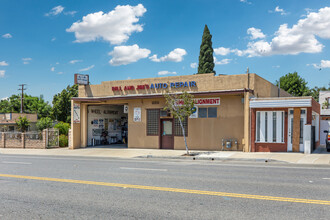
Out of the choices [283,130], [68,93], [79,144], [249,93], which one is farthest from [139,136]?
[68,93]

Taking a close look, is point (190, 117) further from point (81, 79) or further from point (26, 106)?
point (26, 106)

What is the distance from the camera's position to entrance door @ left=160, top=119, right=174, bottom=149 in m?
22.6

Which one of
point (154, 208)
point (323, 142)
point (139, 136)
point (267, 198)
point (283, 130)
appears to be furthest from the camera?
point (323, 142)

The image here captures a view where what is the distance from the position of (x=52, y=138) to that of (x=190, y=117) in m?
13.0

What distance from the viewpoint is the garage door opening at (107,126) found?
27.2 m

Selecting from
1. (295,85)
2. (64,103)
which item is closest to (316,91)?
(295,85)

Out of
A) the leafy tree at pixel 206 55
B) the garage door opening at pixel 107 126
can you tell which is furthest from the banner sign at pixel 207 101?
the leafy tree at pixel 206 55

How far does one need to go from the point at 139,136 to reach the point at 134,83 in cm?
384

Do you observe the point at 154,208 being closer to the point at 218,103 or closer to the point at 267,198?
the point at 267,198

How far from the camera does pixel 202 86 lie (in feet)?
70.0

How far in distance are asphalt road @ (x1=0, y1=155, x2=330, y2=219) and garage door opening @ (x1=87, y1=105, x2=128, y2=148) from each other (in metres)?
15.7

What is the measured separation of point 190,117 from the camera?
21.8m

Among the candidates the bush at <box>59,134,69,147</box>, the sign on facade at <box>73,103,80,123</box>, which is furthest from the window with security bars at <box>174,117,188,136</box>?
the bush at <box>59,134,69,147</box>

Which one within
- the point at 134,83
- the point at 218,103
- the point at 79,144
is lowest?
the point at 79,144
